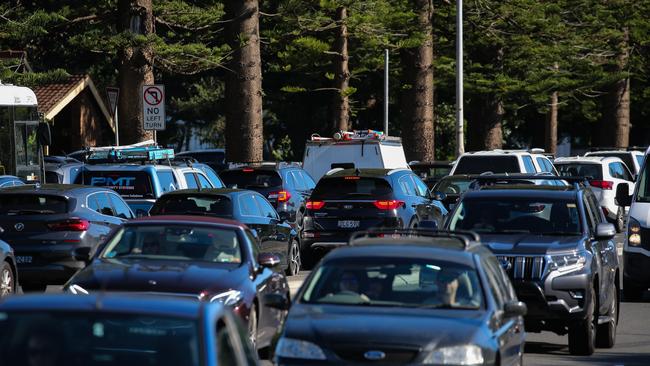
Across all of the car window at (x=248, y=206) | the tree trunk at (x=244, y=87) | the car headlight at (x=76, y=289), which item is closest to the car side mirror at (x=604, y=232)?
the car headlight at (x=76, y=289)

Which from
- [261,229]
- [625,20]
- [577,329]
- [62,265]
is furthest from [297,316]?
[625,20]

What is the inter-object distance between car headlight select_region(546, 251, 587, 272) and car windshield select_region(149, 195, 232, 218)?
21.7ft

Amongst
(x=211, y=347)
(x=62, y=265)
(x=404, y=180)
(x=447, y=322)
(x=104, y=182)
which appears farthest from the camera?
(x=404, y=180)

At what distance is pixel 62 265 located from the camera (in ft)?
55.6

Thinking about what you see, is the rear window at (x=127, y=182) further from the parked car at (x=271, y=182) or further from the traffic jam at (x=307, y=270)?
the parked car at (x=271, y=182)

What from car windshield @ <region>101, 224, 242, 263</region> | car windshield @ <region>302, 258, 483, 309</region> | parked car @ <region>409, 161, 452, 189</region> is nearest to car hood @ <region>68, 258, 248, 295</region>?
car windshield @ <region>101, 224, 242, 263</region>

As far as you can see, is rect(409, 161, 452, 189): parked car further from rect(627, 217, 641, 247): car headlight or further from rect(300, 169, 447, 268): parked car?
rect(627, 217, 641, 247): car headlight

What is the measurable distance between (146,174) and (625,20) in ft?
127

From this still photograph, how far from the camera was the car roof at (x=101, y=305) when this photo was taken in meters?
6.03

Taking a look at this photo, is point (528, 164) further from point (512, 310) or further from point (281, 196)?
point (512, 310)

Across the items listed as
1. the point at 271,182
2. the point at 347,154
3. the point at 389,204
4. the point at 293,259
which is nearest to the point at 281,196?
the point at 271,182

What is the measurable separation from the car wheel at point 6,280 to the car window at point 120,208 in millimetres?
3465

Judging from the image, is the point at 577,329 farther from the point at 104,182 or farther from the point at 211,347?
the point at 104,182

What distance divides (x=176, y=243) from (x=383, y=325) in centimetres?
433
